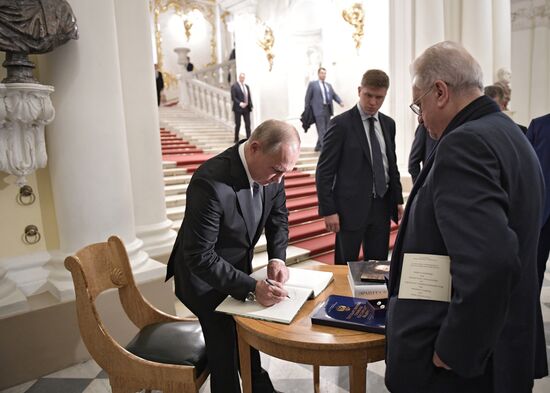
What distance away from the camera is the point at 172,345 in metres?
1.84

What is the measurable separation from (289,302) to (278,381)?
3.63 feet

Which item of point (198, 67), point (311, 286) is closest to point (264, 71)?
point (198, 67)

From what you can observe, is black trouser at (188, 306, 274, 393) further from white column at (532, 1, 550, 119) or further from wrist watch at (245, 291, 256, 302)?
white column at (532, 1, 550, 119)

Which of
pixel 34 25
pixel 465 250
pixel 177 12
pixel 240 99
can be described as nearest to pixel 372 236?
pixel 465 250

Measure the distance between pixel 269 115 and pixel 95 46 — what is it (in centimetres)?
808

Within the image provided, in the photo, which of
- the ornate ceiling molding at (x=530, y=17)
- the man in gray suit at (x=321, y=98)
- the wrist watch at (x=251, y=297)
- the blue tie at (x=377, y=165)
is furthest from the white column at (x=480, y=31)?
the wrist watch at (x=251, y=297)

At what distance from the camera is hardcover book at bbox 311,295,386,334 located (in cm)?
146

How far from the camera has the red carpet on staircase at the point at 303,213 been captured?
195 inches

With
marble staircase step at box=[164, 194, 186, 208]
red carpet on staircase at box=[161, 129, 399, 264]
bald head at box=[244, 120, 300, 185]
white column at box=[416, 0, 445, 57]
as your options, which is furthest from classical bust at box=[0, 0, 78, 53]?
white column at box=[416, 0, 445, 57]

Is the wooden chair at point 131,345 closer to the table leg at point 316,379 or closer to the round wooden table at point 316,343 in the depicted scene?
the round wooden table at point 316,343

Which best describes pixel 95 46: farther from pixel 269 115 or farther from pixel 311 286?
pixel 269 115

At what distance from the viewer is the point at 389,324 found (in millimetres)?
1236

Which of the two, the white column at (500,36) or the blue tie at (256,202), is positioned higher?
the white column at (500,36)

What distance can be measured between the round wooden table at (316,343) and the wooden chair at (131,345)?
0.34 metres
